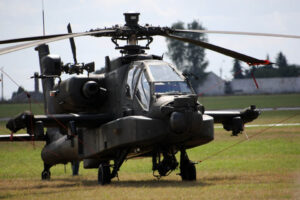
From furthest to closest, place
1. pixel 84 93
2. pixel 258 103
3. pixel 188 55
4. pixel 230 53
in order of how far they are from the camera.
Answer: pixel 188 55 < pixel 258 103 < pixel 84 93 < pixel 230 53

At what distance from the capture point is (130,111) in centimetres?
1588

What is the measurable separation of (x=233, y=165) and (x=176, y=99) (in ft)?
26.4

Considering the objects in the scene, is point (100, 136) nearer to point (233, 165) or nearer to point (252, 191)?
point (252, 191)

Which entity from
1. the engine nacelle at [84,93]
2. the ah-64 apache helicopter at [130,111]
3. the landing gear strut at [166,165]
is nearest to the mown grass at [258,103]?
the ah-64 apache helicopter at [130,111]

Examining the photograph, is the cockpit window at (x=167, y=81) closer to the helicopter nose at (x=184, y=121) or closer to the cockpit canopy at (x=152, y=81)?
the cockpit canopy at (x=152, y=81)

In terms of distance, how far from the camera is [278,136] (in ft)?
119

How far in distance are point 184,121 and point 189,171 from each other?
7.05 ft

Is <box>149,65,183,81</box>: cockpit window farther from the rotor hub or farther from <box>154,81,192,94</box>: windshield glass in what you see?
the rotor hub

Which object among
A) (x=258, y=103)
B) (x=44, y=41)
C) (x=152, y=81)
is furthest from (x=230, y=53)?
(x=258, y=103)

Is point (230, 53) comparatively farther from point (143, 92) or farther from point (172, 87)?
point (143, 92)

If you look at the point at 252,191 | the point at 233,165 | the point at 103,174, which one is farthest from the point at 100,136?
the point at 233,165

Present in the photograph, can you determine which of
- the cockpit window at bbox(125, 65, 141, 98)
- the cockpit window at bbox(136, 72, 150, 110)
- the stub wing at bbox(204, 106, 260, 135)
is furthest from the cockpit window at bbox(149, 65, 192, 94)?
the stub wing at bbox(204, 106, 260, 135)

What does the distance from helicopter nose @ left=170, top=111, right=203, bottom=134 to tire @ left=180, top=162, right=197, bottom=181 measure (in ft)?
5.42

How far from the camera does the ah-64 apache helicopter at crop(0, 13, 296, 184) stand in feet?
48.5
